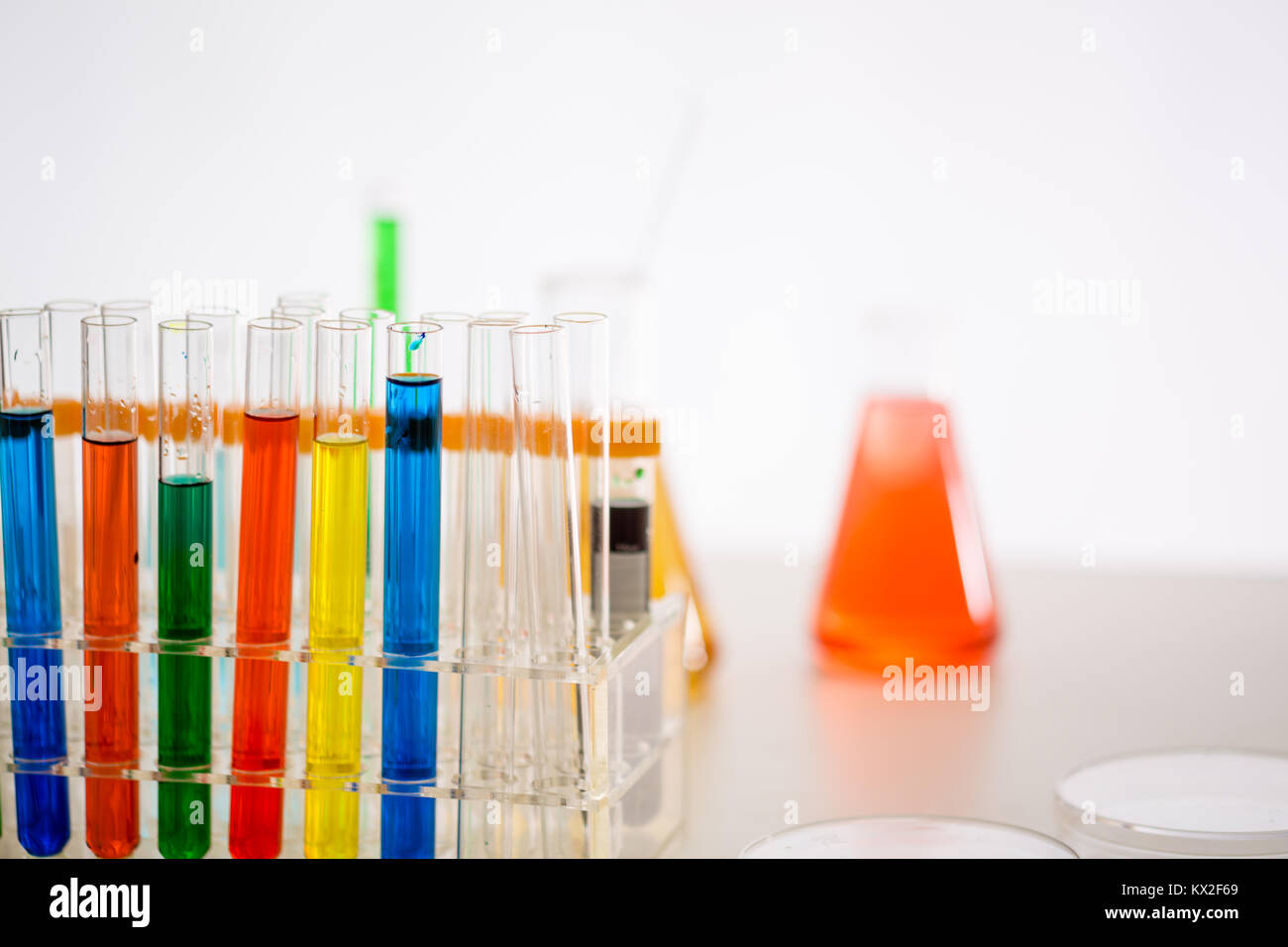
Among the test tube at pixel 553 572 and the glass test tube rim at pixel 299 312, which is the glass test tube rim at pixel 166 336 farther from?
the test tube at pixel 553 572

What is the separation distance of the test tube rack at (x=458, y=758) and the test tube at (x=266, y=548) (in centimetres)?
1

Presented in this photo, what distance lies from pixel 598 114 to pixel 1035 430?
581 millimetres

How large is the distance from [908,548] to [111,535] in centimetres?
63

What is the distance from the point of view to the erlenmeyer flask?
4.29 ft

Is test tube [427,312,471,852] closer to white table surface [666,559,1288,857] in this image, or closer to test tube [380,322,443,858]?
test tube [380,322,443,858]

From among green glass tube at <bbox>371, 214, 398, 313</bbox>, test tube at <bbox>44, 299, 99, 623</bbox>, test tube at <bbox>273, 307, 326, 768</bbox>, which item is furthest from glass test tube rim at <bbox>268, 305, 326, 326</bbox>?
green glass tube at <bbox>371, 214, 398, 313</bbox>

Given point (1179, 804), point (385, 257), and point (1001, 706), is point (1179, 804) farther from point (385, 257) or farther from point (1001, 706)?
point (385, 257)

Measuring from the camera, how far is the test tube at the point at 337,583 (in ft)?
3.04

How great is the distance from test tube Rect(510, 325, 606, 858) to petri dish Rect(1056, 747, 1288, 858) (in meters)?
0.33

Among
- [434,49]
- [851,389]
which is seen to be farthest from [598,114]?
[851,389]

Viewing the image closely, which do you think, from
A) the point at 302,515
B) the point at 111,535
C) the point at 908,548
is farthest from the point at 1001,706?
the point at 111,535

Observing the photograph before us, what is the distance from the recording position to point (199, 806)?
96cm
